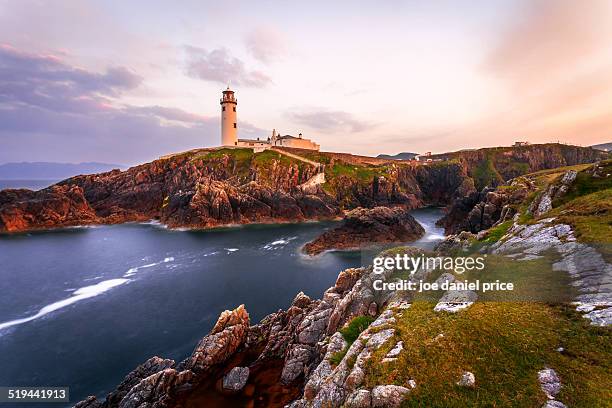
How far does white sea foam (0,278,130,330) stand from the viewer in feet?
116

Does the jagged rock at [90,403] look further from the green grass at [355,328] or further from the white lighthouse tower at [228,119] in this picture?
the white lighthouse tower at [228,119]

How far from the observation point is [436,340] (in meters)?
12.5

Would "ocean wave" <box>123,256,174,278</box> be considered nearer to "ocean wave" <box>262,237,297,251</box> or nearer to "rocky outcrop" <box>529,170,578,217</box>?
"ocean wave" <box>262,237,297,251</box>

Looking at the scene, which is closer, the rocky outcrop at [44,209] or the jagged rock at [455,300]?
the jagged rock at [455,300]

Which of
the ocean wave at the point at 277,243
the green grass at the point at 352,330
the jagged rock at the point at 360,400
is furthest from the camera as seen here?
the ocean wave at the point at 277,243

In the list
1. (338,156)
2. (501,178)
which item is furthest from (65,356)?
(501,178)

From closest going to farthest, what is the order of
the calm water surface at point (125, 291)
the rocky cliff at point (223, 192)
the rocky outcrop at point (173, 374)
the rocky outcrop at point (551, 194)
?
the rocky outcrop at point (173, 374), the calm water surface at point (125, 291), the rocky outcrop at point (551, 194), the rocky cliff at point (223, 192)

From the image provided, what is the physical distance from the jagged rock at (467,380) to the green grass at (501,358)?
0.14 meters

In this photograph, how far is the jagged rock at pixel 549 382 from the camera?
949 cm

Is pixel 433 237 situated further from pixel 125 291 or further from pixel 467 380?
pixel 467 380

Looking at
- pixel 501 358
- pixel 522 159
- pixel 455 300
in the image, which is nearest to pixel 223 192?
pixel 455 300

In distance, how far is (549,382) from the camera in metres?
9.88

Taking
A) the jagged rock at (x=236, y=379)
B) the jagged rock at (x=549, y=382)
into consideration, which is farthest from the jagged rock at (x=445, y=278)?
the jagged rock at (x=236, y=379)

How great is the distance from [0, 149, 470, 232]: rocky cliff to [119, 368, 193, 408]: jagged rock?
65.7 metres
